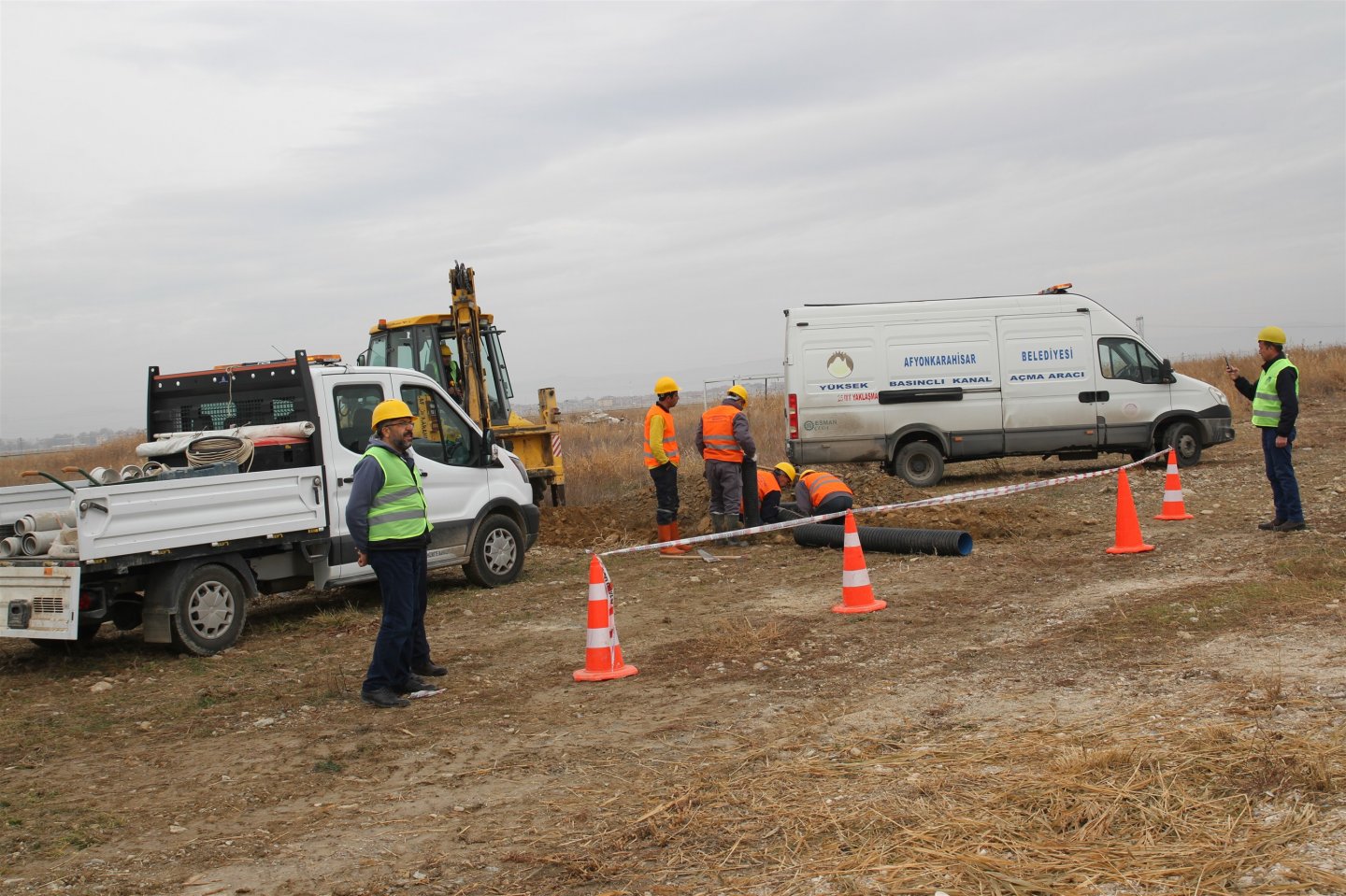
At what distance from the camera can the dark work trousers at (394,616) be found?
7.09 metres

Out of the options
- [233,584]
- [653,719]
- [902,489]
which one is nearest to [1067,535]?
[902,489]

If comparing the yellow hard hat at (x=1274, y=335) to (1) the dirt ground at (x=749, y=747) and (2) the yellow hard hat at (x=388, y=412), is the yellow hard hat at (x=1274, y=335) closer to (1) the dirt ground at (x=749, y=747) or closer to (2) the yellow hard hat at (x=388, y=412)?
(1) the dirt ground at (x=749, y=747)

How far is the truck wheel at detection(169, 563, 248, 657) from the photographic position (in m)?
8.71

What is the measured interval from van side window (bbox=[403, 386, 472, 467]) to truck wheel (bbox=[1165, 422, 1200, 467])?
11.4 metres

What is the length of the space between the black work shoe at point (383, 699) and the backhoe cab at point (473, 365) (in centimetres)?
869

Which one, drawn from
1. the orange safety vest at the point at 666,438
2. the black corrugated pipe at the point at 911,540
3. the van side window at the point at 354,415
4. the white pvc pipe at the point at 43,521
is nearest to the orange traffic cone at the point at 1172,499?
the black corrugated pipe at the point at 911,540

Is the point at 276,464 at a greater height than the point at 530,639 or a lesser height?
greater

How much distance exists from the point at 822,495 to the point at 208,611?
21.5 ft

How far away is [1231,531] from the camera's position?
11.5m

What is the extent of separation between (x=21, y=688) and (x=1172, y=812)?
7.48m

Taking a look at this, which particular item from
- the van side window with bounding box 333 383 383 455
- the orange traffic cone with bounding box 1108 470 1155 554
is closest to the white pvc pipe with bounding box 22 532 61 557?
the van side window with bounding box 333 383 383 455

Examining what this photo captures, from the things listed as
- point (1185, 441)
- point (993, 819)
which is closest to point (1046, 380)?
point (1185, 441)

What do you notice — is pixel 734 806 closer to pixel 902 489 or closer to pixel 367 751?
pixel 367 751

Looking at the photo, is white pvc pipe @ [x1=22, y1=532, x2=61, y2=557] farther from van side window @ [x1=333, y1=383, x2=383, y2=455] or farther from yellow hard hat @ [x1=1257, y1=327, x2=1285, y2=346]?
yellow hard hat @ [x1=1257, y1=327, x2=1285, y2=346]
